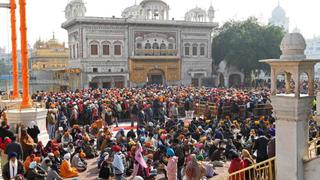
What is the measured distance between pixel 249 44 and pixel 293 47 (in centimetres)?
3895

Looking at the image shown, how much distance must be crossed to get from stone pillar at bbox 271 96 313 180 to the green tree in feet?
127

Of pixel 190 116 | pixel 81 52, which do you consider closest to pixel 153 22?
pixel 81 52

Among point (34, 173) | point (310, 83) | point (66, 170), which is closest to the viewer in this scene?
point (310, 83)

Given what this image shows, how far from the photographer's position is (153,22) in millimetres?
42969

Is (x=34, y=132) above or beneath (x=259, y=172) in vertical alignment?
above

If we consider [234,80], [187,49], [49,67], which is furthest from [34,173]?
[49,67]

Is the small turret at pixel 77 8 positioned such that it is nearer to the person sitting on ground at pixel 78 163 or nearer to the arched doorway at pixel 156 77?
the arched doorway at pixel 156 77

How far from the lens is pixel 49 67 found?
55344 millimetres

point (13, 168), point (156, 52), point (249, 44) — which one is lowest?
point (13, 168)

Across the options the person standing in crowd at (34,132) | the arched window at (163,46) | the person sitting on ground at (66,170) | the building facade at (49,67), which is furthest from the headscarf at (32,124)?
the arched window at (163,46)

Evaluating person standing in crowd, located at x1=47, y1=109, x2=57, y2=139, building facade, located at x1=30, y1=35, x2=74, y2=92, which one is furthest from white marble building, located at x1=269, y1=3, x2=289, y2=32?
person standing in crowd, located at x1=47, y1=109, x2=57, y2=139

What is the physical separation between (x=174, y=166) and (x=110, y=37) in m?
33.0

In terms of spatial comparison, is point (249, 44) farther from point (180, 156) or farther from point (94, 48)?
point (180, 156)

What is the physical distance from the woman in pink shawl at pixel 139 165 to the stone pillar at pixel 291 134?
4167mm
